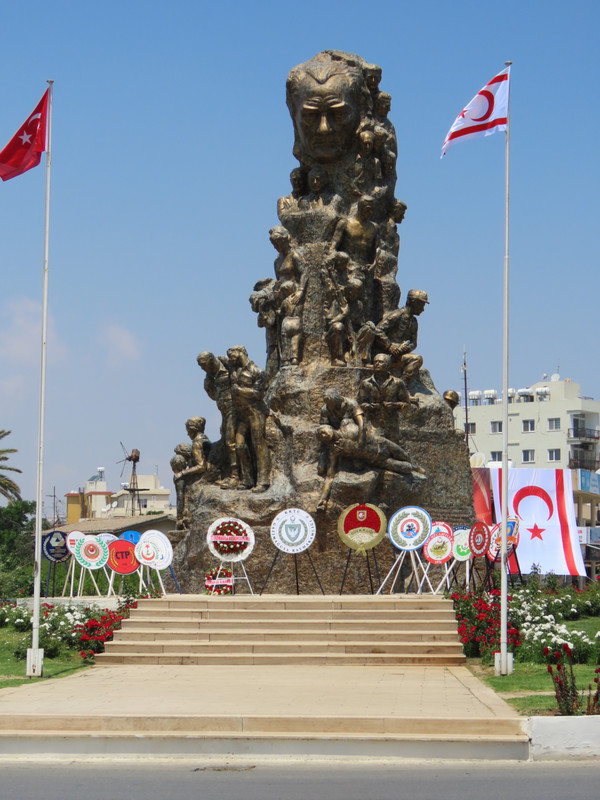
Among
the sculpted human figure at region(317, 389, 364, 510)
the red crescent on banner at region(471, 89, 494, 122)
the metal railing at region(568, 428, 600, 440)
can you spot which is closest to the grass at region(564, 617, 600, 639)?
the sculpted human figure at region(317, 389, 364, 510)

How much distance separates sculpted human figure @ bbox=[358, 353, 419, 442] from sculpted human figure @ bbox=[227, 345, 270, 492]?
100 inches

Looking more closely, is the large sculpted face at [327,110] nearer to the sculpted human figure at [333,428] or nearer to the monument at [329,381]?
the monument at [329,381]

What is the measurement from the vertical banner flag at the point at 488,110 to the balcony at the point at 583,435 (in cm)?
6071

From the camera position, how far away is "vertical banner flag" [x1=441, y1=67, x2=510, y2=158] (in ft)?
61.6

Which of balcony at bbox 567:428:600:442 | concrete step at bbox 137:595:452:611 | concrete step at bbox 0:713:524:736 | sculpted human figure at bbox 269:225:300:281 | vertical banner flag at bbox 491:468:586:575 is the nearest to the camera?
concrete step at bbox 0:713:524:736

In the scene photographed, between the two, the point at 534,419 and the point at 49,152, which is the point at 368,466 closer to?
the point at 49,152

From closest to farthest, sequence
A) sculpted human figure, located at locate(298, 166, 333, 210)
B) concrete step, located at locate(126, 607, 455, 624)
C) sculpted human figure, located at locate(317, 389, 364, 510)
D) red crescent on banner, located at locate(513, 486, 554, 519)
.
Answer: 1. concrete step, located at locate(126, 607, 455, 624)
2. sculpted human figure, located at locate(317, 389, 364, 510)
3. sculpted human figure, located at locate(298, 166, 333, 210)
4. red crescent on banner, located at locate(513, 486, 554, 519)

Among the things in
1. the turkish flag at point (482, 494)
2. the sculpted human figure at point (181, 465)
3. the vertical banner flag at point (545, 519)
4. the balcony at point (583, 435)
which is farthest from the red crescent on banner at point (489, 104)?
the balcony at point (583, 435)

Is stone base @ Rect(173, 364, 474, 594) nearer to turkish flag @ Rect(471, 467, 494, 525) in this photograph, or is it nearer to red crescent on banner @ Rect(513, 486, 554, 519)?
red crescent on banner @ Rect(513, 486, 554, 519)

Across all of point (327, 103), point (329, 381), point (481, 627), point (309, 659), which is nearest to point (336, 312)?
point (329, 381)

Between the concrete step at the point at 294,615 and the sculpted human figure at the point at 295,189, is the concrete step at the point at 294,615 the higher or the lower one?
the lower one

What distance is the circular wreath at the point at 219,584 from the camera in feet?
76.7

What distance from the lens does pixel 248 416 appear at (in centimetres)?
2692

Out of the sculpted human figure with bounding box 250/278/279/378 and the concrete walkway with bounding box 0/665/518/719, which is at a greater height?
the sculpted human figure with bounding box 250/278/279/378
